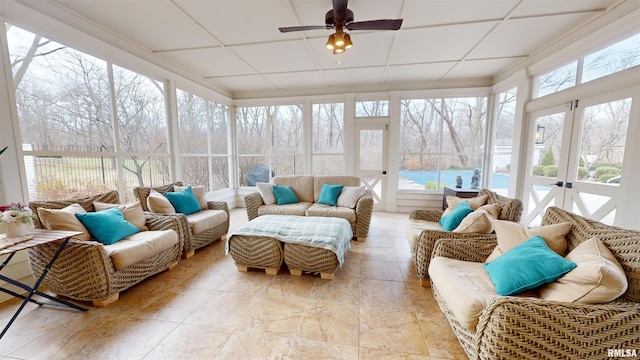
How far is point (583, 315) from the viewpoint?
3.50 ft

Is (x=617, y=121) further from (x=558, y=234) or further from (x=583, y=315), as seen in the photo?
(x=583, y=315)

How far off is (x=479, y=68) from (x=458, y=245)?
364 cm

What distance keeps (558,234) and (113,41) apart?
489cm

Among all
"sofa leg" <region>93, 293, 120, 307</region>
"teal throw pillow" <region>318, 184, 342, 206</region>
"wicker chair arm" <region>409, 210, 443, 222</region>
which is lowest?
"sofa leg" <region>93, 293, 120, 307</region>

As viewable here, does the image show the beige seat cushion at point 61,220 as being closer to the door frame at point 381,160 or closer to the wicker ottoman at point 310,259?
the wicker ottoman at point 310,259

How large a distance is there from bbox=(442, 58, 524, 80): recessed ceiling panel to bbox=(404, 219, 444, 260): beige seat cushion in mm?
2820

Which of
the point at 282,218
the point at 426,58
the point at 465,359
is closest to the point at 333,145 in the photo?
the point at 426,58

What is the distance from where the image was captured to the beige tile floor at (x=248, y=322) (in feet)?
4.93

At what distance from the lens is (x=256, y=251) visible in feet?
8.02

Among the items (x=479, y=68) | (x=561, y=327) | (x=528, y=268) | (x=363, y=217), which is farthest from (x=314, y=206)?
(x=479, y=68)

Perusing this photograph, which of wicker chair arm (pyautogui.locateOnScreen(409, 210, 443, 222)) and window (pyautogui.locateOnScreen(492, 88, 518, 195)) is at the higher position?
window (pyautogui.locateOnScreen(492, 88, 518, 195))

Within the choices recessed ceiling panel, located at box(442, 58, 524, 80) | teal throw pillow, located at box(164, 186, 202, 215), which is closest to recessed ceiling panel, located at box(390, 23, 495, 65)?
recessed ceiling panel, located at box(442, 58, 524, 80)

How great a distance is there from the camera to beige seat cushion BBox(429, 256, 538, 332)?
52.1 inches

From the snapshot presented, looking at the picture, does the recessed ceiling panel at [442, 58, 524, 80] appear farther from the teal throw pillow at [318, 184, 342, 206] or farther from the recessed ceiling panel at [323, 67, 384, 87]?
the teal throw pillow at [318, 184, 342, 206]
